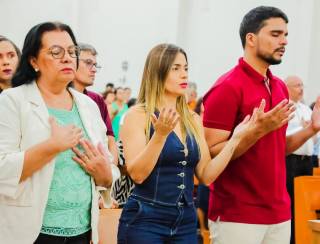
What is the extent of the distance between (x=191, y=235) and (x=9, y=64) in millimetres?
1403

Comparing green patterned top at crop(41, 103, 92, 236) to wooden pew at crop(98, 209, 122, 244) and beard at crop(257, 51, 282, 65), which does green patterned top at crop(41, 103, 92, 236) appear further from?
beard at crop(257, 51, 282, 65)

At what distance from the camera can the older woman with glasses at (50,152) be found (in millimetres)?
2275

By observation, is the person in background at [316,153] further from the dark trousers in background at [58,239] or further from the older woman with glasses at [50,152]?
the dark trousers in background at [58,239]

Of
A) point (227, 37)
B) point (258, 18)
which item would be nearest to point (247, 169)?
point (258, 18)

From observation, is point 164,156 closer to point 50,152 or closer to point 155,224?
Result: point 155,224

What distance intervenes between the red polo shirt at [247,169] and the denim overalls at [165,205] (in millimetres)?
382

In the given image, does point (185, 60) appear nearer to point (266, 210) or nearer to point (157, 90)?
point (157, 90)

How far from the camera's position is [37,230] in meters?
2.29

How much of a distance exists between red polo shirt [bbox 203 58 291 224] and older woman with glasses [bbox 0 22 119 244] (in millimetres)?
807

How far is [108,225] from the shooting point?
3230 millimetres

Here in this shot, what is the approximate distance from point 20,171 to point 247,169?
1362 mm

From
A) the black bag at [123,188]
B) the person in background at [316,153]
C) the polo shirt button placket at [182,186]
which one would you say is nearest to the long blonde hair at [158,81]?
the polo shirt button placket at [182,186]

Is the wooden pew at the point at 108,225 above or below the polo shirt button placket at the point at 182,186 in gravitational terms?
below

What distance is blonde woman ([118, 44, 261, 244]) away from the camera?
108 inches
